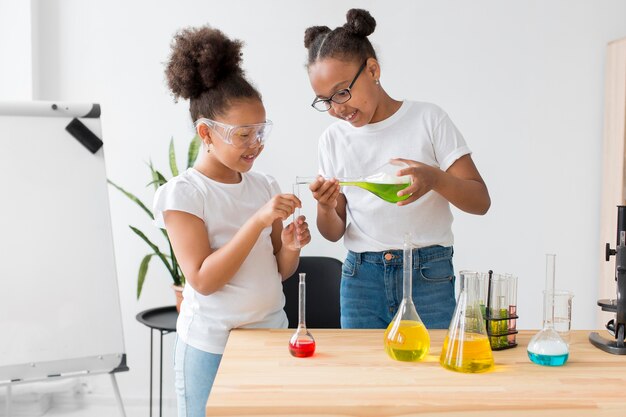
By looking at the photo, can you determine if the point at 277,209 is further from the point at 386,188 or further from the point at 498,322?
the point at 498,322

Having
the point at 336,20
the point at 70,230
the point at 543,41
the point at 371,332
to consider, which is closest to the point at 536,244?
the point at 543,41

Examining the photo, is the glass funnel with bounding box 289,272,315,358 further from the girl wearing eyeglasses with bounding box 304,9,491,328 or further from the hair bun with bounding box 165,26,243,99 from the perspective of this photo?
the hair bun with bounding box 165,26,243,99

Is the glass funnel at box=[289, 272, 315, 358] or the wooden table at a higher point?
the glass funnel at box=[289, 272, 315, 358]

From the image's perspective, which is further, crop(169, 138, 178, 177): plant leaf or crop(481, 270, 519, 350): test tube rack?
crop(169, 138, 178, 177): plant leaf

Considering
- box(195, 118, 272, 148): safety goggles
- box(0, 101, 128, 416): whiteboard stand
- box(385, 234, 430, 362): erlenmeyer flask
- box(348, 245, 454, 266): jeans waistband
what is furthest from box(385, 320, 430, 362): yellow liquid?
box(0, 101, 128, 416): whiteboard stand

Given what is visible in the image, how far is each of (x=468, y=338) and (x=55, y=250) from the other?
1.49m

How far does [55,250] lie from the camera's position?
2.24m

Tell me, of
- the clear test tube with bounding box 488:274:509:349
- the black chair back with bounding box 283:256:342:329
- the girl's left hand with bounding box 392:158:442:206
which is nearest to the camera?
the clear test tube with bounding box 488:274:509:349

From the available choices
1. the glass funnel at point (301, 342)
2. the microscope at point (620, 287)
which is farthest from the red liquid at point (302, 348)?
the microscope at point (620, 287)

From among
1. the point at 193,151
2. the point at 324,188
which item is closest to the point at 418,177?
the point at 324,188

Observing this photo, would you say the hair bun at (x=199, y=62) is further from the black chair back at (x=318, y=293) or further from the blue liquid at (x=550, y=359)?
the black chair back at (x=318, y=293)

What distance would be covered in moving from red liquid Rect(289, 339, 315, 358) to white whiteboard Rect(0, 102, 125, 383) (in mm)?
1058

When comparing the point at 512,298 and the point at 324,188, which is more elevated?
the point at 324,188

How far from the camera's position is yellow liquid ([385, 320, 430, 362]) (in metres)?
1.43
